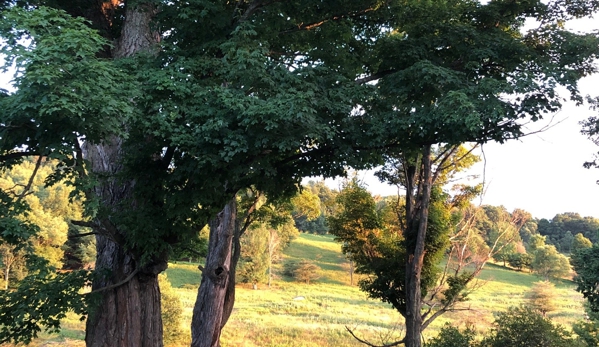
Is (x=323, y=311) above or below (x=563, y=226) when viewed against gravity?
below

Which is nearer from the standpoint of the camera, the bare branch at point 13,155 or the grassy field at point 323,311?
the bare branch at point 13,155

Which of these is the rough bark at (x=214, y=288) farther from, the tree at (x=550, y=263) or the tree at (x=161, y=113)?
the tree at (x=550, y=263)

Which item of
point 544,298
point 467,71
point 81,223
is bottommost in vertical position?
point 544,298

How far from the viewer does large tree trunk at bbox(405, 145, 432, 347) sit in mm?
9781

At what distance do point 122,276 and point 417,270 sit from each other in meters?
6.88

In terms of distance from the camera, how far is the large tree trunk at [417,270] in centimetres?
978

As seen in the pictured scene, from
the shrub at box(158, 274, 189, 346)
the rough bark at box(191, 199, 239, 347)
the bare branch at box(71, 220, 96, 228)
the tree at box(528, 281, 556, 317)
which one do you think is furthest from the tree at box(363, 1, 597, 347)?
the tree at box(528, 281, 556, 317)

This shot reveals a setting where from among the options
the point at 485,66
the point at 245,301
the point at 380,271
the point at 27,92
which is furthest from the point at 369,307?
the point at 27,92

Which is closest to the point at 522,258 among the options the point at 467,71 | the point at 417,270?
the point at 417,270

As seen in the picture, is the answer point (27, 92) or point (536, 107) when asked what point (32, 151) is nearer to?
point (27, 92)

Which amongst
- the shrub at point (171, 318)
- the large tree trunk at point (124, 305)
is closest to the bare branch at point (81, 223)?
the large tree trunk at point (124, 305)

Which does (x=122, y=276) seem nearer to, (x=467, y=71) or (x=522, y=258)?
(x=467, y=71)

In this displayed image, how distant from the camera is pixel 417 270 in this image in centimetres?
1009

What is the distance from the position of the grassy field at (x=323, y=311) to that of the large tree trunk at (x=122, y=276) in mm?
8805
